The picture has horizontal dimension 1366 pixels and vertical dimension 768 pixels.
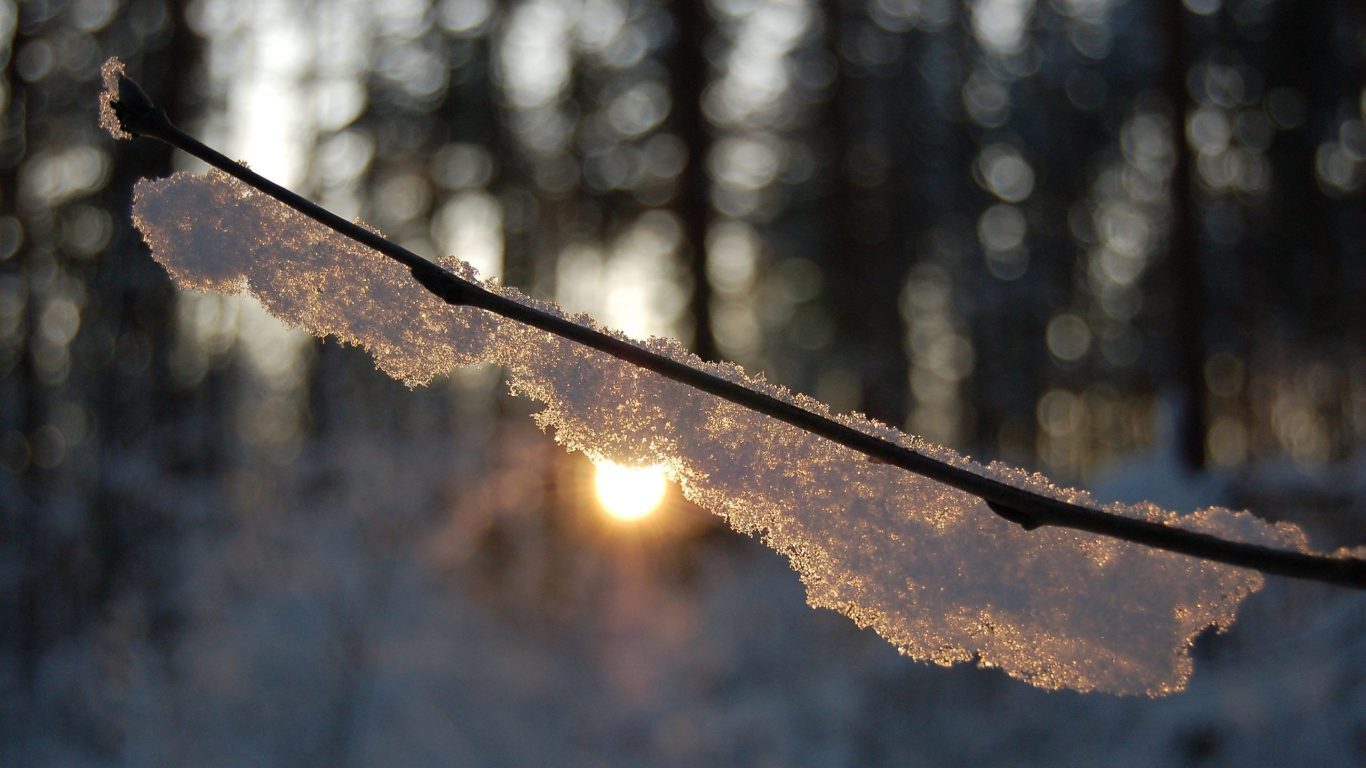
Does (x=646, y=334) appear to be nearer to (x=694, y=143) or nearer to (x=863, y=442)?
(x=863, y=442)

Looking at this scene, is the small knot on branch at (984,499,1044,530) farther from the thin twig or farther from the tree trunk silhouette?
the tree trunk silhouette

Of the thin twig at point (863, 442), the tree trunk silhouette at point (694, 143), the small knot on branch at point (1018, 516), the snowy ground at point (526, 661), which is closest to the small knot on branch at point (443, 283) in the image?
the thin twig at point (863, 442)

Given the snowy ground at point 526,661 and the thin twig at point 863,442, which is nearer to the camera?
the thin twig at point 863,442

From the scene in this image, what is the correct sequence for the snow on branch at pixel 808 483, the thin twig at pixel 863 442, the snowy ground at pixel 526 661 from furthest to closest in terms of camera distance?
the snowy ground at pixel 526 661 → the snow on branch at pixel 808 483 → the thin twig at pixel 863 442

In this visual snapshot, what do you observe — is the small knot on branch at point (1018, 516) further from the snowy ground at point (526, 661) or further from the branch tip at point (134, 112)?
the snowy ground at point (526, 661)

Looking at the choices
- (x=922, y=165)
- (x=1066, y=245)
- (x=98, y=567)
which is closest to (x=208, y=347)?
(x=98, y=567)

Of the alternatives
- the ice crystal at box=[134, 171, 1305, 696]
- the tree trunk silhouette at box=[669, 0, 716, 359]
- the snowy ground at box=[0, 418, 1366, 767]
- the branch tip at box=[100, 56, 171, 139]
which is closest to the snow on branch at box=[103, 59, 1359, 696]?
the ice crystal at box=[134, 171, 1305, 696]

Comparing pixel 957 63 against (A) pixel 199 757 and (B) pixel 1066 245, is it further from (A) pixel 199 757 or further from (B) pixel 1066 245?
(A) pixel 199 757
